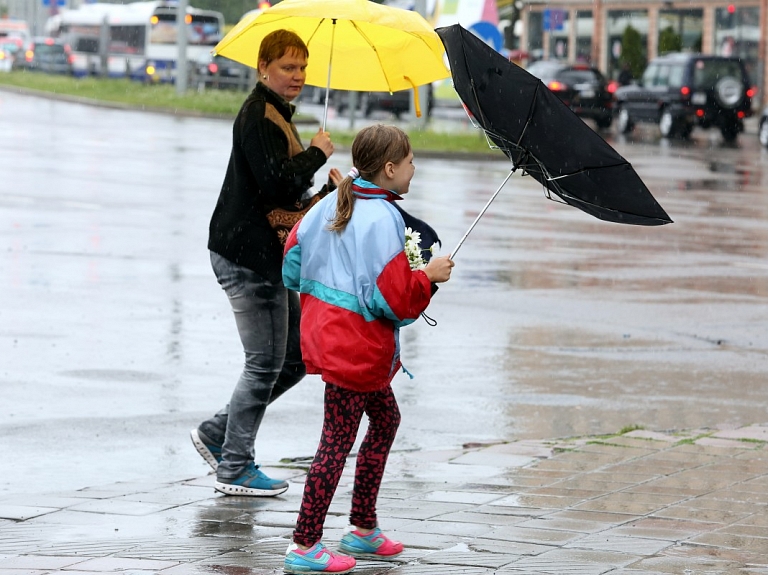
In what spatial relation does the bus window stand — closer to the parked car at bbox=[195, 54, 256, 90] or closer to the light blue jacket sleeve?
the parked car at bbox=[195, 54, 256, 90]

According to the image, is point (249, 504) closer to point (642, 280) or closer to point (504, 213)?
point (642, 280)

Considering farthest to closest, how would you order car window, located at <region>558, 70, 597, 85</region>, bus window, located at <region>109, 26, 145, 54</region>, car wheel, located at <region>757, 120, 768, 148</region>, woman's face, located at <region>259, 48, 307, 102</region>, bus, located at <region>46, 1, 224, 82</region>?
bus window, located at <region>109, 26, 145, 54</region>
bus, located at <region>46, 1, 224, 82</region>
car window, located at <region>558, 70, 597, 85</region>
car wheel, located at <region>757, 120, 768, 148</region>
woman's face, located at <region>259, 48, 307, 102</region>

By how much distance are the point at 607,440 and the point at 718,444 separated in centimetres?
52

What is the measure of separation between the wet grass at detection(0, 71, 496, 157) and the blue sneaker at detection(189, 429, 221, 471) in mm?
19303

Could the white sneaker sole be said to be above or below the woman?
below

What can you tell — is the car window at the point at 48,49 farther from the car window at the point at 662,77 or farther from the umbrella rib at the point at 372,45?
the umbrella rib at the point at 372,45

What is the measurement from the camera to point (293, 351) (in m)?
6.25

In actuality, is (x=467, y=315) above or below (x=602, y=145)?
below

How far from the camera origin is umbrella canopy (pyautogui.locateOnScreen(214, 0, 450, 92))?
6262 mm

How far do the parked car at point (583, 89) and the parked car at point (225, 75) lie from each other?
12922mm

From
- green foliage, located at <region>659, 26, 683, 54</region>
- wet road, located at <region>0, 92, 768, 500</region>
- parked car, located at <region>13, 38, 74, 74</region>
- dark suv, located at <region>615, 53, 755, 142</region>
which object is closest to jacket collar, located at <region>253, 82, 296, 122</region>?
wet road, located at <region>0, 92, 768, 500</region>

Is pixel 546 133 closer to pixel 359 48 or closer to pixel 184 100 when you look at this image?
pixel 359 48

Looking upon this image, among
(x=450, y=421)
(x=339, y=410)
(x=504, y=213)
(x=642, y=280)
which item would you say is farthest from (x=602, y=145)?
(x=504, y=213)

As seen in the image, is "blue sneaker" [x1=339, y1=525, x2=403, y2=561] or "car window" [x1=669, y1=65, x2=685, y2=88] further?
"car window" [x1=669, y1=65, x2=685, y2=88]
